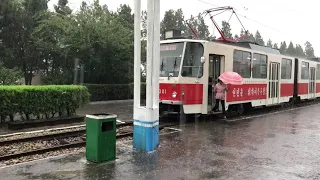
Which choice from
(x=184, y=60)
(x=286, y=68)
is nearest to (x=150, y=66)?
(x=184, y=60)

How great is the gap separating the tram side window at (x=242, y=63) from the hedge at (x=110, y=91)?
341 inches

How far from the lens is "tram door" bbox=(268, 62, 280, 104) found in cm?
1638

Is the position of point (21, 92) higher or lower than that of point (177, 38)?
lower

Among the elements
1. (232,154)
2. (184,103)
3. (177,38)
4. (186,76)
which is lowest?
(232,154)

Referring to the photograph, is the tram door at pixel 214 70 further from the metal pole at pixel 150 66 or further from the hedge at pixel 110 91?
the hedge at pixel 110 91

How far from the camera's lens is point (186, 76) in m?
11.7

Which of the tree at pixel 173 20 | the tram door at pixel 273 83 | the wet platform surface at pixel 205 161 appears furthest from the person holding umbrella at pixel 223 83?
the tree at pixel 173 20

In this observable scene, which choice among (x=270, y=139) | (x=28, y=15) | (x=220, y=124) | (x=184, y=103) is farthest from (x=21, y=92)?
(x=28, y=15)

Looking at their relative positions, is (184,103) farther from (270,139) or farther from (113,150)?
(113,150)

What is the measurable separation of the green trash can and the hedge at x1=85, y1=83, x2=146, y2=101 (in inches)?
504

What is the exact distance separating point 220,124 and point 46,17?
47.2 feet

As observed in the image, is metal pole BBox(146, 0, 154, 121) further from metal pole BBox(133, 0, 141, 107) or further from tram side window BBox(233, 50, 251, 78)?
tram side window BBox(233, 50, 251, 78)

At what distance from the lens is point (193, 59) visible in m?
12.0

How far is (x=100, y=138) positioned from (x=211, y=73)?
7205mm
